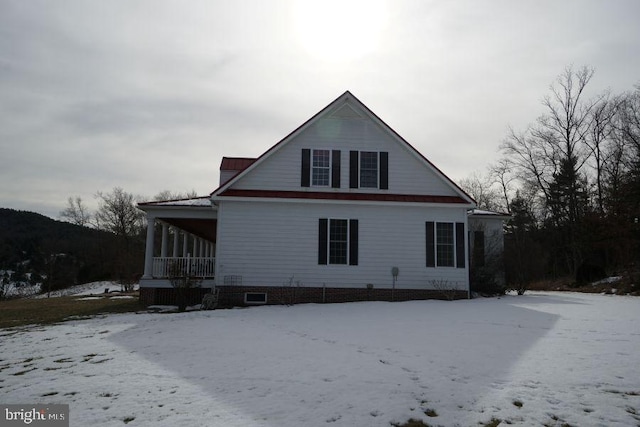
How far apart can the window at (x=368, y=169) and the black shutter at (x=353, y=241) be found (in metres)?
1.55

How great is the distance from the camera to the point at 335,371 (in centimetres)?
615

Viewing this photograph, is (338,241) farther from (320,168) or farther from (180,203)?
(180,203)

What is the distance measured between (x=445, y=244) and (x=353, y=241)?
3407 mm

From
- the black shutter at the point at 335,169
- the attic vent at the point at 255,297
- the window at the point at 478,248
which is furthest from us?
the window at the point at 478,248

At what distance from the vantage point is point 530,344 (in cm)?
770

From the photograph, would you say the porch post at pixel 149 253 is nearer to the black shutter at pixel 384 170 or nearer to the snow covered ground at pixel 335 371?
the snow covered ground at pixel 335 371

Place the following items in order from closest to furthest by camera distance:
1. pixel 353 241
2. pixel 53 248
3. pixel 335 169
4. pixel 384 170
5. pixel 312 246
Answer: pixel 312 246
pixel 353 241
pixel 335 169
pixel 384 170
pixel 53 248

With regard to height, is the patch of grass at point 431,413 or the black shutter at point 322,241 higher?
the black shutter at point 322,241

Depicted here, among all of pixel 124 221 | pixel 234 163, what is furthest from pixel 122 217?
pixel 234 163

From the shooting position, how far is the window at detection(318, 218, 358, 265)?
15.5m

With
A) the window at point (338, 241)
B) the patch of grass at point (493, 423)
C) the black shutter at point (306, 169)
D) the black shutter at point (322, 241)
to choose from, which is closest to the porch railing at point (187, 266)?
the black shutter at point (322, 241)

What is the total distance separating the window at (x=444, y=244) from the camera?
15750mm

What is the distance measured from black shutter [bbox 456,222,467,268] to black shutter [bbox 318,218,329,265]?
4.80 meters

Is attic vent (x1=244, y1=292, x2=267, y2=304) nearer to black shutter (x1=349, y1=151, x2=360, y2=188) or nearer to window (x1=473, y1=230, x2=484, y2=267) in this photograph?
black shutter (x1=349, y1=151, x2=360, y2=188)
